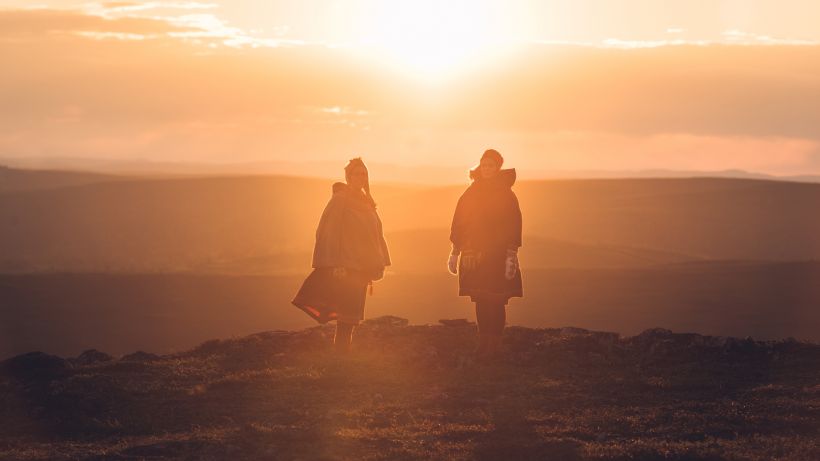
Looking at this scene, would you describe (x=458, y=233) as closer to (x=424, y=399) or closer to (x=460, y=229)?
(x=460, y=229)

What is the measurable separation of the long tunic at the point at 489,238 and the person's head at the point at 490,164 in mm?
58

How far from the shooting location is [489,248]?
13273 millimetres

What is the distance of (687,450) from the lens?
9.02 m

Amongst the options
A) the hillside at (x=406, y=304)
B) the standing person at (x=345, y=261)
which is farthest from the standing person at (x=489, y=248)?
the hillside at (x=406, y=304)

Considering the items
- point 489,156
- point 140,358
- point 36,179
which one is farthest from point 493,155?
point 36,179

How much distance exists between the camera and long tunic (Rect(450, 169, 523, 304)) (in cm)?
1319

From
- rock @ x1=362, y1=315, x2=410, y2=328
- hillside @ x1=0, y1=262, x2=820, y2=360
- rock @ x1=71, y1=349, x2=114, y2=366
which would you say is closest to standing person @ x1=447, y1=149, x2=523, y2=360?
rock @ x1=362, y1=315, x2=410, y2=328

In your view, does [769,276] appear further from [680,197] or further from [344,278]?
[680,197]

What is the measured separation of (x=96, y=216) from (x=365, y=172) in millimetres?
53690

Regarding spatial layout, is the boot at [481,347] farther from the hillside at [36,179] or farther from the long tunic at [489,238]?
the hillside at [36,179]

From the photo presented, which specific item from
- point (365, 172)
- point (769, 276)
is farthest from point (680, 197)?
point (365, 172)

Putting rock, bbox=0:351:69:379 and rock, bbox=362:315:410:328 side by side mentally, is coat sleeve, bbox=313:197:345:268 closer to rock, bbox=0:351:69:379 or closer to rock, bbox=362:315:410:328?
rock, bbox=362:315:410:328

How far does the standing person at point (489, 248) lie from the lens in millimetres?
13172

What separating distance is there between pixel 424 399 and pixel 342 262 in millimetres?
2556
